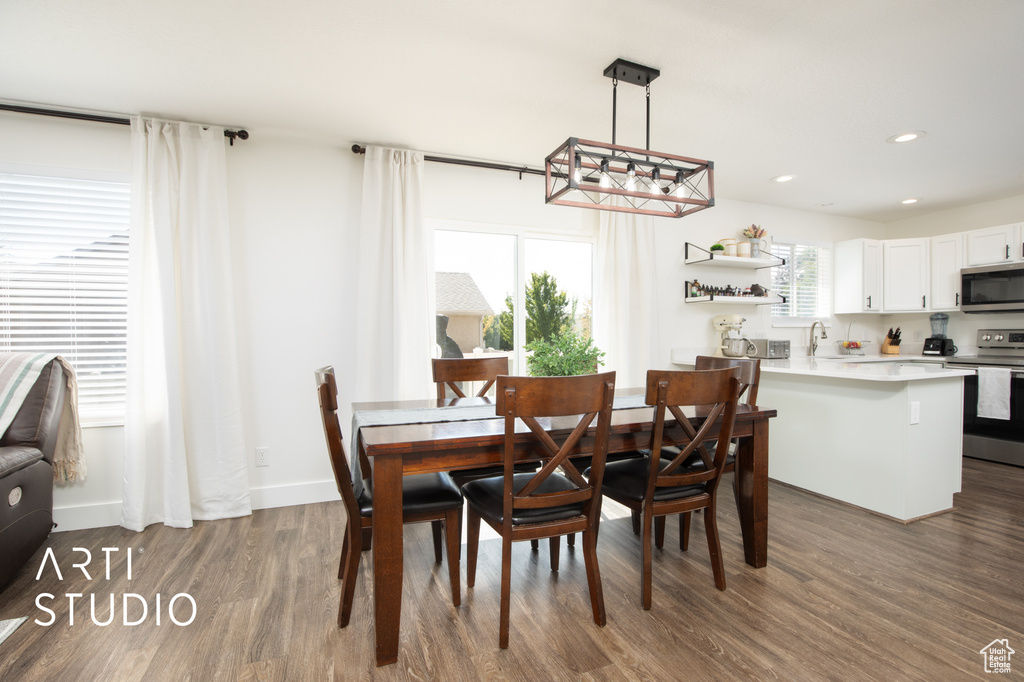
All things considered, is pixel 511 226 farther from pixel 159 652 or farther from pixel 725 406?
pixel 159 652

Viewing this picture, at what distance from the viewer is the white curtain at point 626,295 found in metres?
4.15

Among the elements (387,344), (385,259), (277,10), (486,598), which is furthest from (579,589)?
(277,10)

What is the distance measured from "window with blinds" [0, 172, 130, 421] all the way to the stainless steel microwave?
7085 mm

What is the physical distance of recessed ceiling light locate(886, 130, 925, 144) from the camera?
3.18m

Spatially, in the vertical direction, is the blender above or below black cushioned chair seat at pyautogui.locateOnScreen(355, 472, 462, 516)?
above

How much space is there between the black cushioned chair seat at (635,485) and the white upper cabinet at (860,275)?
414 cm

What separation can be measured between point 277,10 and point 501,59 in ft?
3.23

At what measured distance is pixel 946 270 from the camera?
488cm

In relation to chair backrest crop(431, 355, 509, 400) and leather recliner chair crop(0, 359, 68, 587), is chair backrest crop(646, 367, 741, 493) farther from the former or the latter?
leather recliner chair crop(0, 359, 68, 587)

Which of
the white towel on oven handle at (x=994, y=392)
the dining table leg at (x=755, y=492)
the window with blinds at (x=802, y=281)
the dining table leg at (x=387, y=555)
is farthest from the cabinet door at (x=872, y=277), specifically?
the dining table leg at (x=387, y=555)

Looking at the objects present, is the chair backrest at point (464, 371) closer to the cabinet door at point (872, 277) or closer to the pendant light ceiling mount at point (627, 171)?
the pendant light ceiling mount at point (627, 171)

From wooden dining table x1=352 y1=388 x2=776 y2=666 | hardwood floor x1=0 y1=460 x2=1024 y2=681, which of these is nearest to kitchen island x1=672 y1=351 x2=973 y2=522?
hardwood floor x1=0 y1=460 x2=1024 y2=681

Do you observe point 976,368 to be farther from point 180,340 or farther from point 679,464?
point 180,340

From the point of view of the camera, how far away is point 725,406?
81.8 inches
